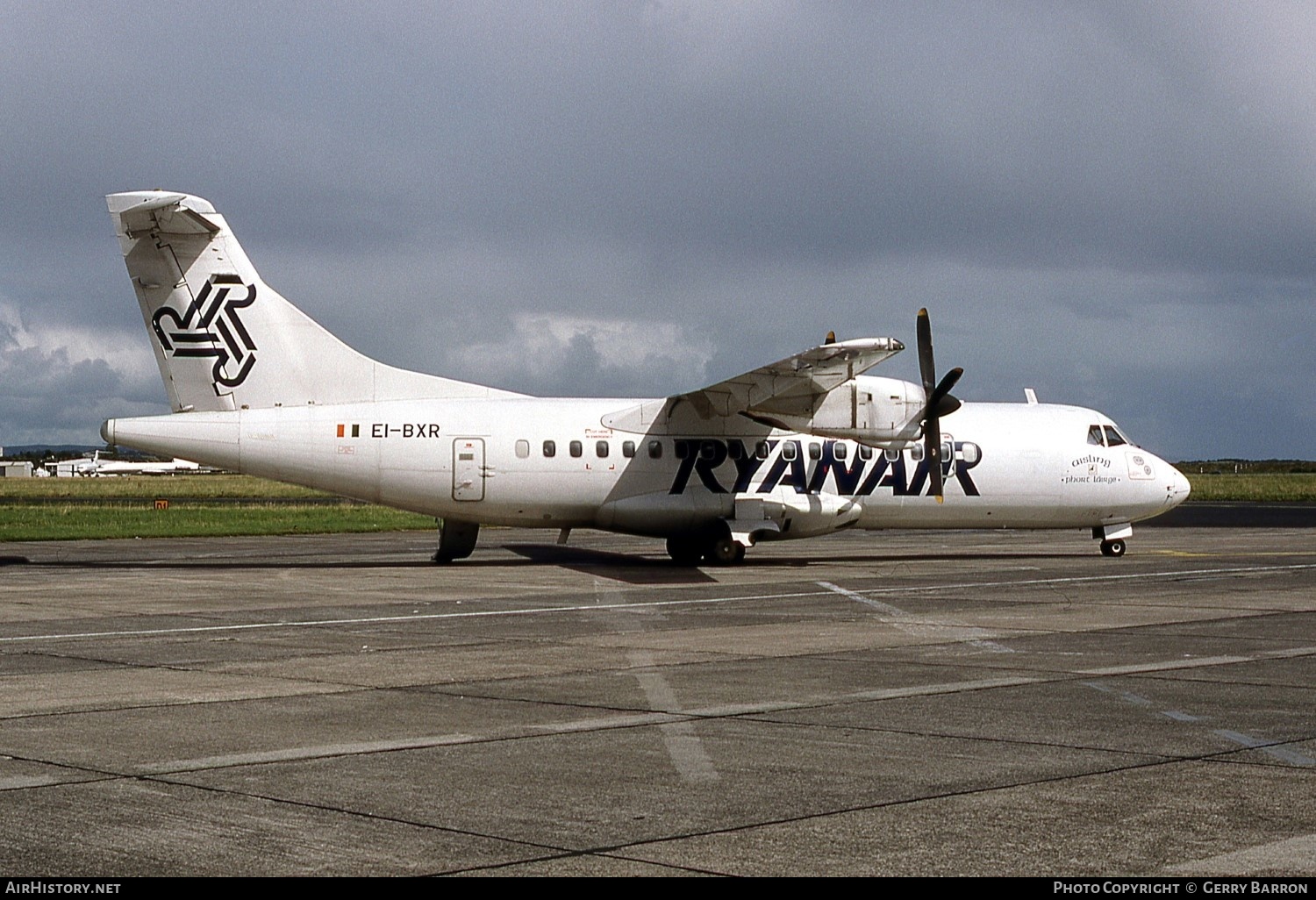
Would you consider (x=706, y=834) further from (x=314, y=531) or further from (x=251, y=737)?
(x=314, y=531)

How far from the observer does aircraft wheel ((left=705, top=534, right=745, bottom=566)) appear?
2966 cm

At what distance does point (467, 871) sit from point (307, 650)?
388 inches

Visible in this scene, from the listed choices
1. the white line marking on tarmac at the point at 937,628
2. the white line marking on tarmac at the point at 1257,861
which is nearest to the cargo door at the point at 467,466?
the white line marking on tarmac at the point at 937,628

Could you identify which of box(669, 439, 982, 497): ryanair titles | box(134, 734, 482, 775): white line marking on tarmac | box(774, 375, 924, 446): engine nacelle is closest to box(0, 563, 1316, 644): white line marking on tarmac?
box(774, 375, 924, 446): engine nacelle

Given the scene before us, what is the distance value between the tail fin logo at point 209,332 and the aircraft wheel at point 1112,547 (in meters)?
20.2

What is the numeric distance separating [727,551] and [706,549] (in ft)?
2.71

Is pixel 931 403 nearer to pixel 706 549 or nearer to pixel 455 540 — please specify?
pixel 706 549

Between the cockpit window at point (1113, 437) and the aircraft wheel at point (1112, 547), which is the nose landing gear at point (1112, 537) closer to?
the aircraft wheel at point (1112, 547)

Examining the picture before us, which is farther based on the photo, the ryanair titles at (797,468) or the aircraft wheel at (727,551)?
the aircraft wheel at (727,551)

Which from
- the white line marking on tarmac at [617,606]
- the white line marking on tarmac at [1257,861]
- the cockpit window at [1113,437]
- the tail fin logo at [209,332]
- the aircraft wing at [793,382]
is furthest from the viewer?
the cockpit window at [1113,437]

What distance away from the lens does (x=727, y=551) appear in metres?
29.8

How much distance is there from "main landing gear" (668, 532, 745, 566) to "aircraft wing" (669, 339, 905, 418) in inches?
106

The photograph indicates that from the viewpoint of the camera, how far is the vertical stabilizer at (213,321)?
2686cm
